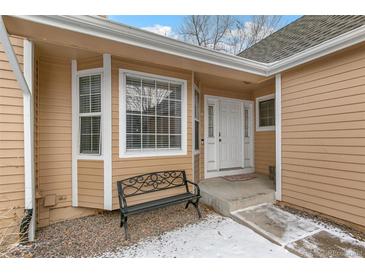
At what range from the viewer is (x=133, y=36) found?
7.86 ft

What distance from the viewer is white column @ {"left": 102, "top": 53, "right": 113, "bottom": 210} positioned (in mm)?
3078

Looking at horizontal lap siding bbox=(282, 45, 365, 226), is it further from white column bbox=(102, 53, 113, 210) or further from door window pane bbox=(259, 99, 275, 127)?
white column bbox=(102, 53, 113, 210)

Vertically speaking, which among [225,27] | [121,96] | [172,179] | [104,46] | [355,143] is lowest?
[172,179]

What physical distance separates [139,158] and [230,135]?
3006 millimetres

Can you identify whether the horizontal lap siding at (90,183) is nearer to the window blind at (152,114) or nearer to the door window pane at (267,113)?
the window blind at (152,114)

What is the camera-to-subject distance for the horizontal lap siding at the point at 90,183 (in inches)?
123

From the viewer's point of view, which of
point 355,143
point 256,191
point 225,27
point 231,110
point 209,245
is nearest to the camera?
point 209,245

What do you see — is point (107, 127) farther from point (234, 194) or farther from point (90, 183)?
point (234, 194)

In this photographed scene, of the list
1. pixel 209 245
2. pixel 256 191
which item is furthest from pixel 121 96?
pixel 256 191

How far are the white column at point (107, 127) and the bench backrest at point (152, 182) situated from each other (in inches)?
10.1

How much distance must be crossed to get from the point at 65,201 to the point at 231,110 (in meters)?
4.49

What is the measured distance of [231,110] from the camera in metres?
5.40

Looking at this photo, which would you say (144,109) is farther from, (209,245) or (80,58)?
(209,245)

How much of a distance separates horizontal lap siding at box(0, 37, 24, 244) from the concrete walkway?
3.19 metres
